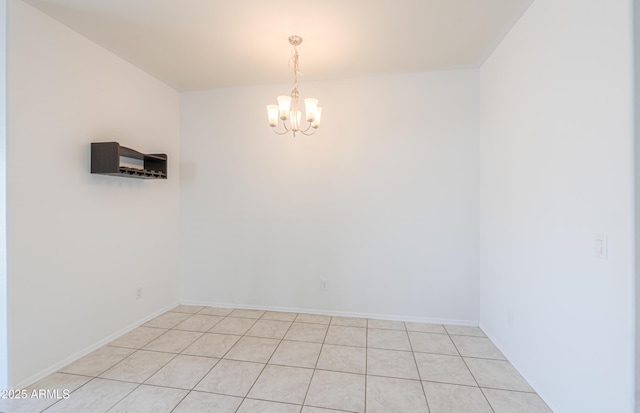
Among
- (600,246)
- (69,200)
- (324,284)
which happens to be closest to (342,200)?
(324,284)

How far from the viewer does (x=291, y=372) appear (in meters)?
2.22

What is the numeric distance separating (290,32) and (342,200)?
1756mm

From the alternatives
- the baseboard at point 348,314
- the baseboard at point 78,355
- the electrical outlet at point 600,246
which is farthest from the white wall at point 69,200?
the electrical outlet at point 600,246

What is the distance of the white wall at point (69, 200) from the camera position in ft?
6.54

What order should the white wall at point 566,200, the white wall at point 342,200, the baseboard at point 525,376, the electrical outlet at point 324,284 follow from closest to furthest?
the white wall at point 566,200
the baseboard at point 525,376
the white wall at point 342,200
the electrical outlet at point 324,284

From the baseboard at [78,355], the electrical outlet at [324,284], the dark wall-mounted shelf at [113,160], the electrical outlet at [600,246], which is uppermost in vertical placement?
the dark wall-mounted shelf at [113,160]

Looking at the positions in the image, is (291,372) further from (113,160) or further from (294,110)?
(113,160)

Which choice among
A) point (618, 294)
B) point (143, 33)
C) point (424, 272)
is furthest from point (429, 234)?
point (143, 33)

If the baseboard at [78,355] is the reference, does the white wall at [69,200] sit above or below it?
above

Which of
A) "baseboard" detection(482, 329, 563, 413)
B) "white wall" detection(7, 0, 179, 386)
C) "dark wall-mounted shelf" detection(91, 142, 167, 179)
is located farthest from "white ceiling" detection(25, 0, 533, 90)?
"baseboard" detection(482, 329, 563, 413)

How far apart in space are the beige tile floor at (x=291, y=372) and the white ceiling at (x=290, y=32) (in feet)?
9.21

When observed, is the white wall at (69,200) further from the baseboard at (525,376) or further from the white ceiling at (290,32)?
the baseboard at (525,376)

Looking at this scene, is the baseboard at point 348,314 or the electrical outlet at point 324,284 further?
the electrical outlet at point 324,284

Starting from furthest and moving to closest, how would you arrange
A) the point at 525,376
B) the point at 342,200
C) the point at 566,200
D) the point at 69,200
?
the point at 342,200 < the point at 69,200 < the point at 525,376 < the point at 566,200
